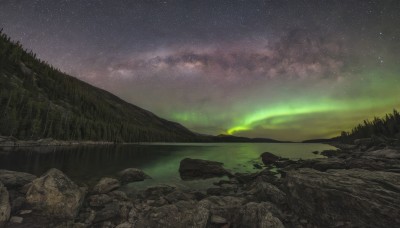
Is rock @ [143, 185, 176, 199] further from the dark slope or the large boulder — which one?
the dark slope

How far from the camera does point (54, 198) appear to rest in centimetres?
1052

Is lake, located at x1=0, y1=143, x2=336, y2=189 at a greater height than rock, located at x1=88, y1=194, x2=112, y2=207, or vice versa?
rock, located at x1=88, y1=194, x2=112, y2=207

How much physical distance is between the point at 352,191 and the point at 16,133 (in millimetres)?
104671

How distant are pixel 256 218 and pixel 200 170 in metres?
21.2

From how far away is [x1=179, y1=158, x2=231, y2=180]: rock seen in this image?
93.1 feet

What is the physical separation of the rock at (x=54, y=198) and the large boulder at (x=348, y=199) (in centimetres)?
1253

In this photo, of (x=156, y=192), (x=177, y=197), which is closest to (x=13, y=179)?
(x=156, y=192)

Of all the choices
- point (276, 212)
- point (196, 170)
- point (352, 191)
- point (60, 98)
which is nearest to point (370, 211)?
point (352, 191)

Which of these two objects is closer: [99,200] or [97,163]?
[99,200]

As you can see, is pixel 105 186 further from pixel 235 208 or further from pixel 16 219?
pixel 235 208

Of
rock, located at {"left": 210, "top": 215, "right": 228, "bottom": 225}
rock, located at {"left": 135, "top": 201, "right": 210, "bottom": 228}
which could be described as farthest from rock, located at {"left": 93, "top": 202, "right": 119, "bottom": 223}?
rock, located at {"left": 210, "top": 215, "right": 228, "bottom": 225}

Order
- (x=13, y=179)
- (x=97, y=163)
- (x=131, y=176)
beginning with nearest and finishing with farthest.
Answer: (x=13, y=179) → (x=131, y=176) → (x=97, y=163)

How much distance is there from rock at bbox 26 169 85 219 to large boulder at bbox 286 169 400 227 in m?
12.5

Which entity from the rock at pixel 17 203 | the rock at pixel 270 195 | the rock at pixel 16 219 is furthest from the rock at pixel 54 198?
the rock at pixel 270 195
